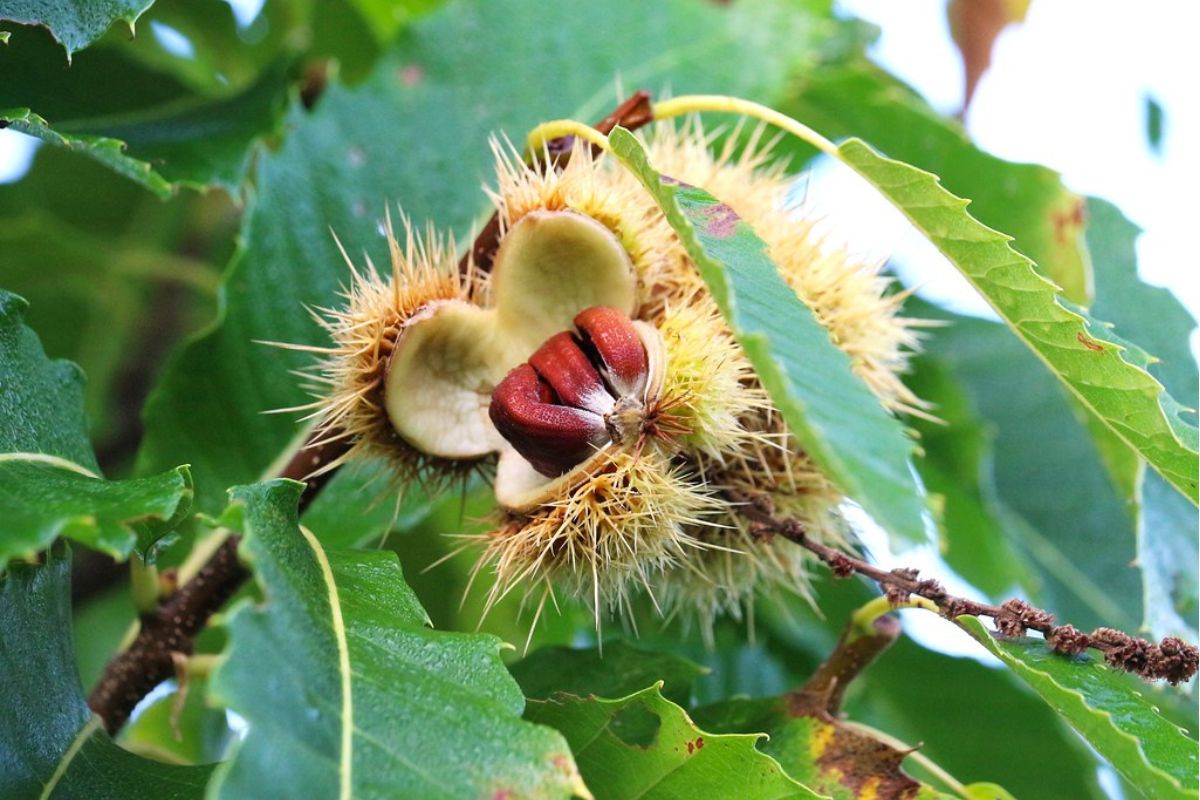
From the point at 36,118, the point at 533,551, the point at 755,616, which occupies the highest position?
the point at 36,118

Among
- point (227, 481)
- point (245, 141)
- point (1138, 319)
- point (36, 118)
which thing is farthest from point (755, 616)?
point (36, 118)

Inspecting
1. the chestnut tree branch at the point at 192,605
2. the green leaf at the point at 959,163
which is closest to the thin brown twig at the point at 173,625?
the chestnut tree branch at the point at 192,605

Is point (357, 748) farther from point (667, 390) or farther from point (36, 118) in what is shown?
point (36, 118)

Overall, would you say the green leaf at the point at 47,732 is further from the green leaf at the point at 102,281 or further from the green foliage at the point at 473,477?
the green leaf at the point at 102,281

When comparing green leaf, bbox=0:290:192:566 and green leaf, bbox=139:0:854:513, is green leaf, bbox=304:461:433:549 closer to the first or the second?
green leaf, bbox=139:0:854:513

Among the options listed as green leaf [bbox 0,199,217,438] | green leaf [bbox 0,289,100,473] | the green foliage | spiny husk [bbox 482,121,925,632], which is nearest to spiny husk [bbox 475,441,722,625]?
spiny husk [bbox 482,121,925,632]

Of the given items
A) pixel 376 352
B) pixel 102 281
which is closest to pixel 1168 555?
pixel 376 352
